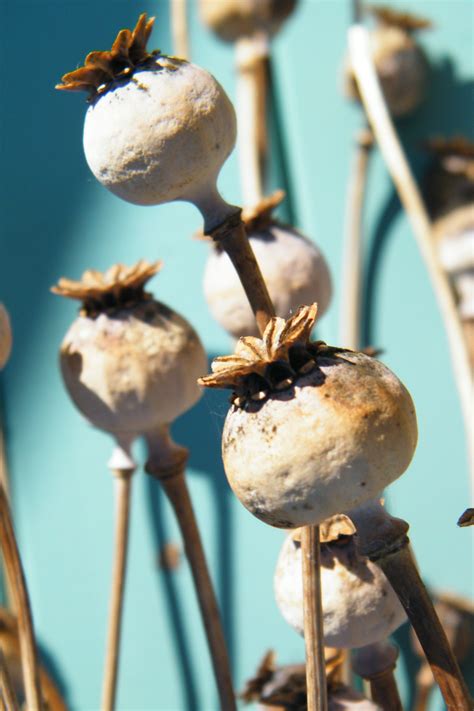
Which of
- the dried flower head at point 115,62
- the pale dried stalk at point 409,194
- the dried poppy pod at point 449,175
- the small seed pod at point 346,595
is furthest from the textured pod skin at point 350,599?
the dried poppy pod at point 449,175

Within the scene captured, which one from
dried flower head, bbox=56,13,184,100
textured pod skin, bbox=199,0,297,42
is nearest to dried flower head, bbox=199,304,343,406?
dried flower head, bbox=56,13,184,100

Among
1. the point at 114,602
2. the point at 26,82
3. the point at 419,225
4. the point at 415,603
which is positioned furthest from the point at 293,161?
the point at 415,603

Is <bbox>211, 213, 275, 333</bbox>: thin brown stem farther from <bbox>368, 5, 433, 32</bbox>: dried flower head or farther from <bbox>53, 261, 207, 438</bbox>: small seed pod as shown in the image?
<bbox>368, 5, 433, 32</bbox>: dried flower head

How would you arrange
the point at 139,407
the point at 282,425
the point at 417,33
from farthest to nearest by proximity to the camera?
1. the point at 417,33
2. the point at 139,407
3. the point at 282,425

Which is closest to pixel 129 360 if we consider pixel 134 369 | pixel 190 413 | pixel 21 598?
pixel 134 369

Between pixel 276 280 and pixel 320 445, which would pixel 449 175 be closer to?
pixel 276 280

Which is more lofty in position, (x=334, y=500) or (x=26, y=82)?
(x=26, y=82)

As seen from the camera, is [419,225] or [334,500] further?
[419,225]

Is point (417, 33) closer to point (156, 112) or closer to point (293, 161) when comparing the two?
point (293, 161)
